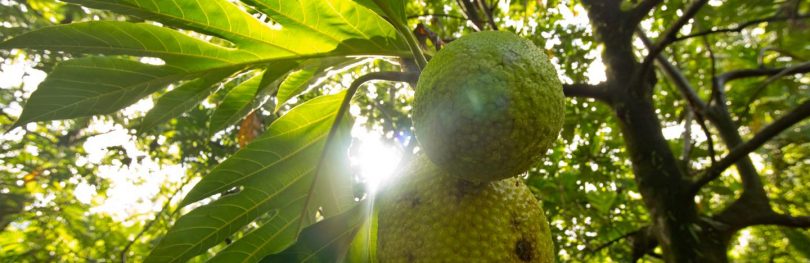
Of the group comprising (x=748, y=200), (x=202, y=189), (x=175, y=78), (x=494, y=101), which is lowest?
(x=748, y=200)

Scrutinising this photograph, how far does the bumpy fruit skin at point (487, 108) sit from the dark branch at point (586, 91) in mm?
845

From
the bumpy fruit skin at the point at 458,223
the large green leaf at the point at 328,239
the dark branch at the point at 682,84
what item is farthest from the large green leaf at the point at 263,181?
the dark branch at the point at 682,84

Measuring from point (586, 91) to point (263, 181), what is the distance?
1190mm

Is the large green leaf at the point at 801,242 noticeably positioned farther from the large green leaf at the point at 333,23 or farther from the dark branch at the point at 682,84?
the large green leaf at the point at 333,23

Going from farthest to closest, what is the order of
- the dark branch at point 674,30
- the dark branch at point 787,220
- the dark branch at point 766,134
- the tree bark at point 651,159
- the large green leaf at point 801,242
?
the large green leaf at point 801,242 → the tree bark at point 651,159 → the dark branch at point 787,220 → the dark branch at point 674,30 → the dark branch at point 766,134

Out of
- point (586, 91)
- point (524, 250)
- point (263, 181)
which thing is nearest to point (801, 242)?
point (586, 91)

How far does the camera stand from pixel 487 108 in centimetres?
77

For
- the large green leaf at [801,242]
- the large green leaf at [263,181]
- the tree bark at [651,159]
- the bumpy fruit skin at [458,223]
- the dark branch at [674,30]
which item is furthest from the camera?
the large green leaf at [801,242]

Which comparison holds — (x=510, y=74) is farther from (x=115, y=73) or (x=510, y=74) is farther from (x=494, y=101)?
(x=115, y=73)

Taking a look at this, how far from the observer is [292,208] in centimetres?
136

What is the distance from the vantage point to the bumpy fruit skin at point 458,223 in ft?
2.94

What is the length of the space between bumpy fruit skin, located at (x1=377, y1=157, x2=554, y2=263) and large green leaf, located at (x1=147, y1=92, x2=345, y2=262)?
1.26ft

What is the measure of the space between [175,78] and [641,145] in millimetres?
1644

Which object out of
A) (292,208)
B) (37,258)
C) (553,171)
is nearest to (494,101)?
(292,208)
